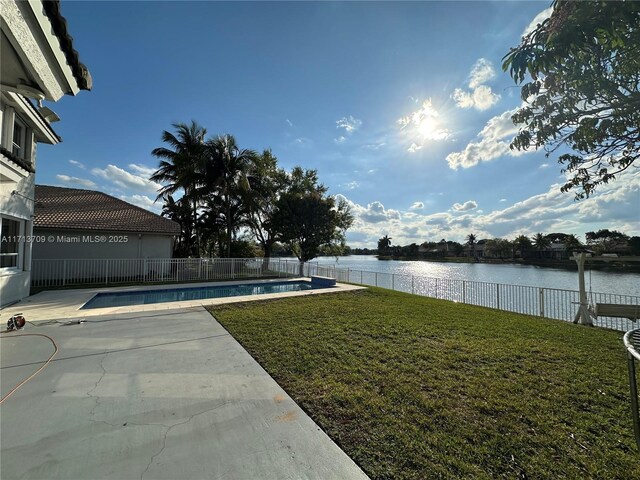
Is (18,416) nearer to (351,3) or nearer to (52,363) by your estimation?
(52,363)

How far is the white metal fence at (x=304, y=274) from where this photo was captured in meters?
9.20

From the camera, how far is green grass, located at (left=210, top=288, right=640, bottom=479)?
2.11 metres

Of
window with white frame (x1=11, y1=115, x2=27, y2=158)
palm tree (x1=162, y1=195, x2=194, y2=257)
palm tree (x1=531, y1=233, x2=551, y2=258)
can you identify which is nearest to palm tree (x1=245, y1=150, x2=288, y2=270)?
palm tree (x1=162, y1=195, x2=194, y2=257)

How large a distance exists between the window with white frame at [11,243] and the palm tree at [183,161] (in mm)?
10520

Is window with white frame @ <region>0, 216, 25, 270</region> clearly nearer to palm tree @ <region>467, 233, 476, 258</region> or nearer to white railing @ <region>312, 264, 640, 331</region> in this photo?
white railing @ <region>312, 264, 640, 331</region>

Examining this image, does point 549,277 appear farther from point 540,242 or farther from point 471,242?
point 471,242

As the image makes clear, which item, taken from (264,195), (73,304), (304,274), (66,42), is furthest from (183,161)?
(66,42)

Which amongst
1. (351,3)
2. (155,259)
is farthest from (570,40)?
(155,259)

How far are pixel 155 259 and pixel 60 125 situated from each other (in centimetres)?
682

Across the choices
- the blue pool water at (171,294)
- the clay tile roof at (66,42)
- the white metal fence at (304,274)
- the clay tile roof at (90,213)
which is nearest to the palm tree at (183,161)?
the clay tile roof at (90,213)

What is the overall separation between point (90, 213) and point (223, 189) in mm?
7323

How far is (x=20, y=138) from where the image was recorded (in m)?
7.61

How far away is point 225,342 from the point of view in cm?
488

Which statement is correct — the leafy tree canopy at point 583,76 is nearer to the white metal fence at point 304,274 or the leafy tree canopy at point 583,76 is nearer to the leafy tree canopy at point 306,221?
the white metal fence at point 304,274
